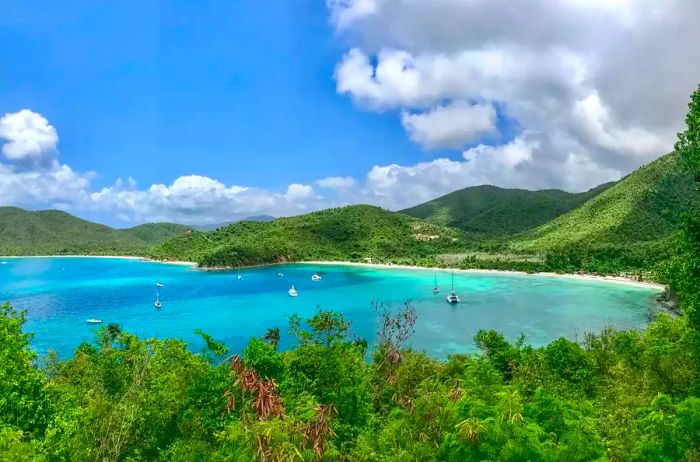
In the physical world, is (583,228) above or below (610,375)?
above

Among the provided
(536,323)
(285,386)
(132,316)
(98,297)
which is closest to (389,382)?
(285,386)

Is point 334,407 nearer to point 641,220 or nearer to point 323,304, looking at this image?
point 323,304

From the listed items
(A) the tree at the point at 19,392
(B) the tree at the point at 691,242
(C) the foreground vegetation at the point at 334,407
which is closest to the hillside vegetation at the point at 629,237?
(C) the foreground vegetation at the point at 334,407

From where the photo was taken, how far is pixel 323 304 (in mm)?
114938

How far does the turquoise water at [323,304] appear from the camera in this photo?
81.2 metres

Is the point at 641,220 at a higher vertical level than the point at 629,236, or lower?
higher

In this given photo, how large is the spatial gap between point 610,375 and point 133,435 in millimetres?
32801

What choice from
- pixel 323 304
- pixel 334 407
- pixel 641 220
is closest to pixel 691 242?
pixel 334 407

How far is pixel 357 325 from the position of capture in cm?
8762

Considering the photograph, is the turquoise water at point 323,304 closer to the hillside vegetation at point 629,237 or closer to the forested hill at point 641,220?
the hillside vegetation at point 629,237

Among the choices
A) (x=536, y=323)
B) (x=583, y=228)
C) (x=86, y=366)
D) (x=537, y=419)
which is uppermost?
(x=583, y=228)

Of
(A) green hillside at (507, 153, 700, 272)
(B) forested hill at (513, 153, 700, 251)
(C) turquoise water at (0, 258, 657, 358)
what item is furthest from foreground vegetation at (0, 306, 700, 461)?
(B) forested hill at (513, 153, 700, 251)

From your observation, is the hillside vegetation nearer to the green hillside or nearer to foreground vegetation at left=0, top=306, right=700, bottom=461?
the green hillside

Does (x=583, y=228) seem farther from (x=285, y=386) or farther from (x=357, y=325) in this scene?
(x=285, y=386)
